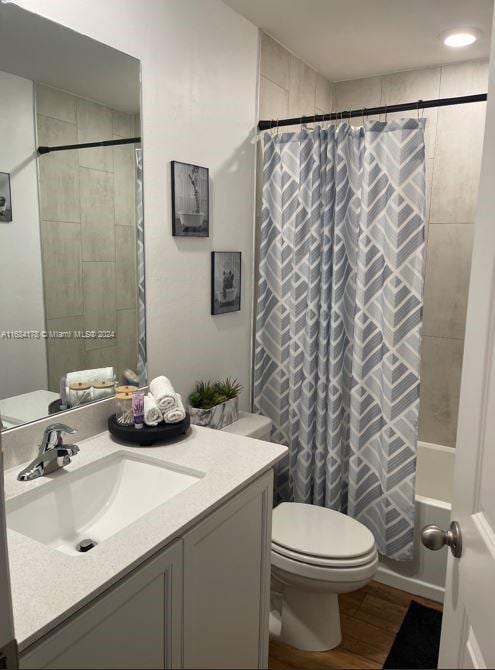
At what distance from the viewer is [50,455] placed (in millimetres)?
1394

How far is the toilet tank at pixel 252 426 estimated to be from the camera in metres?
2.16

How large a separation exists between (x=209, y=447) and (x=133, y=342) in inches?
19.0

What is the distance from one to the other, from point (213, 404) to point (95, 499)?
2.42 ft

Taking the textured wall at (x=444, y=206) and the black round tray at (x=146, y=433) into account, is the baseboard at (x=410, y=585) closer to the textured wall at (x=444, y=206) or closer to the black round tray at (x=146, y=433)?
the textured wall at (x=444, y=206)

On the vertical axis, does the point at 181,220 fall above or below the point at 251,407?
above

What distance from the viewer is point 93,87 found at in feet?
5.22

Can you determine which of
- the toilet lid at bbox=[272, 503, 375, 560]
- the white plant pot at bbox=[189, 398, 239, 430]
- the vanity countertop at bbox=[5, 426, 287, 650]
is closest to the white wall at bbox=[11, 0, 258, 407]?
the white plant pot at bbox=[189, 398, 239, 430]

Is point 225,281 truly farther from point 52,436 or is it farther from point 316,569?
point 316,569

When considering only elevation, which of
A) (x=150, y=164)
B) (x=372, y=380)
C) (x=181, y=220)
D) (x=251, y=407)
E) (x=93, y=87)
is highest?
(x=93, y=87)

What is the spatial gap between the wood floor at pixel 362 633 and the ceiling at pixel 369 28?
96.5 inches

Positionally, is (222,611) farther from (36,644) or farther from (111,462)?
(36,644)

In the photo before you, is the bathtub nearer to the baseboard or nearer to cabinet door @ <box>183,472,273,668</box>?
the baseboard

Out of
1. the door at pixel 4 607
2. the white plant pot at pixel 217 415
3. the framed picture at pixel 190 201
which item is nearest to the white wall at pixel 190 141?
the framed picture at pixel 190 201

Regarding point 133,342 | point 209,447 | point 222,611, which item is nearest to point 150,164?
point 133,342
